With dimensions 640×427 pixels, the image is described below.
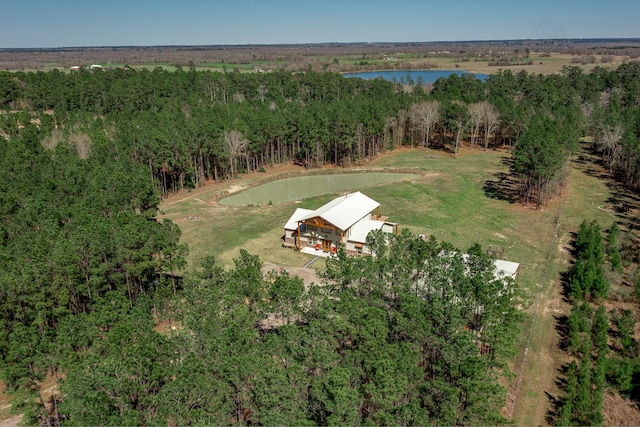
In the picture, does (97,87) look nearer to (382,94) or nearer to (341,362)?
(382,94)

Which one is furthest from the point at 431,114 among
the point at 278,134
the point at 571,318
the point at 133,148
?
the point at 571,318

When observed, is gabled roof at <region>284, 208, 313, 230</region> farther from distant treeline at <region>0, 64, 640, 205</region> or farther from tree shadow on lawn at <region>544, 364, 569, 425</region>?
tree shadow on lawn at <region>544, 364, 569, 425</region>

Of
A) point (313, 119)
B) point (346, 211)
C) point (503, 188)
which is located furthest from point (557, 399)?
point (313, 119)

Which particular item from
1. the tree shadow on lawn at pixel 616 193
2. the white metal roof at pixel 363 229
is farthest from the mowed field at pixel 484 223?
the white metal roof at pixel 363 229

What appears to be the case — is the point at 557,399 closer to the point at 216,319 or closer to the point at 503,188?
the point at 216,319

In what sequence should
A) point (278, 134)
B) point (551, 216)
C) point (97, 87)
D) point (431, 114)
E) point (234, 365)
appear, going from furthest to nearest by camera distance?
point (97, 87), point (431, 114), point (278, 134), point (551, 216), point (234, 365)

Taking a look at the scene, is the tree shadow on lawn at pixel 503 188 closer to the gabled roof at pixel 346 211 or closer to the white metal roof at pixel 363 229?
the gabled roof at pixel 346 211
